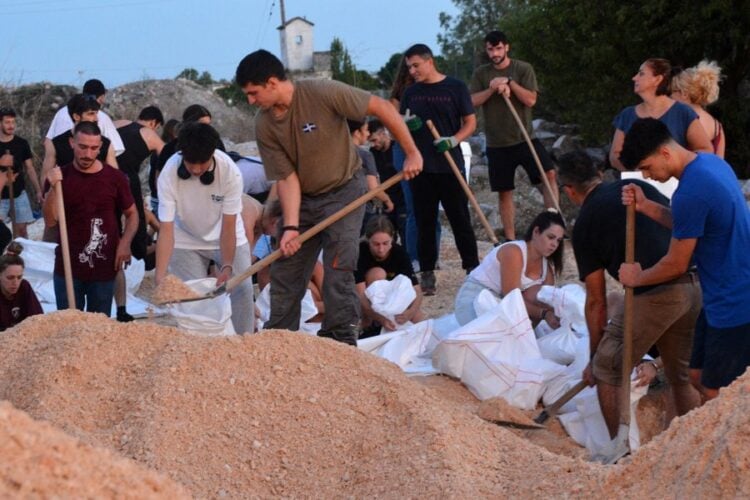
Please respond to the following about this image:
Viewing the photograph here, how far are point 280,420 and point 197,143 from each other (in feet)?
6.85

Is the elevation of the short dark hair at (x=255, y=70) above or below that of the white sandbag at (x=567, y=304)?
above

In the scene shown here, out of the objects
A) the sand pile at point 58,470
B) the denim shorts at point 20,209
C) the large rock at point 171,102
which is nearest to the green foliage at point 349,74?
the large rock at point 171,102

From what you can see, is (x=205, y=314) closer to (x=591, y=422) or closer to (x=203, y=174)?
(x=203, y=174)

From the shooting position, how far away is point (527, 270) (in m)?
6.92

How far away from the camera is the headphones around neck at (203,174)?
6.49m

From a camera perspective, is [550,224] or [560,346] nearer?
[560,346]

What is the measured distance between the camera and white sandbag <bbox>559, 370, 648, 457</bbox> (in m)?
5.78

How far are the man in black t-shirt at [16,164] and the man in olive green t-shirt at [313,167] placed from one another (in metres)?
4.22

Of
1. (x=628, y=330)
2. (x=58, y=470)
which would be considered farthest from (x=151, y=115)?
(x=58, y=470)

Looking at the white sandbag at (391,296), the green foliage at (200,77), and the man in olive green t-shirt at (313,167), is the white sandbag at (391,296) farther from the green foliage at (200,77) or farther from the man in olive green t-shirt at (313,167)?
the green foliage at (200,77)

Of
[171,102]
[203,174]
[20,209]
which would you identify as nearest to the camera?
[203,174]

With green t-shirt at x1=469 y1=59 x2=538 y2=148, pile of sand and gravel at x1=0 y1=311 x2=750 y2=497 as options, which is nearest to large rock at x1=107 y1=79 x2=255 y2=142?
green t-shirt at x1=469 y1=59 x2=538 y2=148

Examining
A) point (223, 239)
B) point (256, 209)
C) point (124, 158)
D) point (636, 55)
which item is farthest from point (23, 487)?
point (636, 55)

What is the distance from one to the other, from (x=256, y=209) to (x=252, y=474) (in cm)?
374
